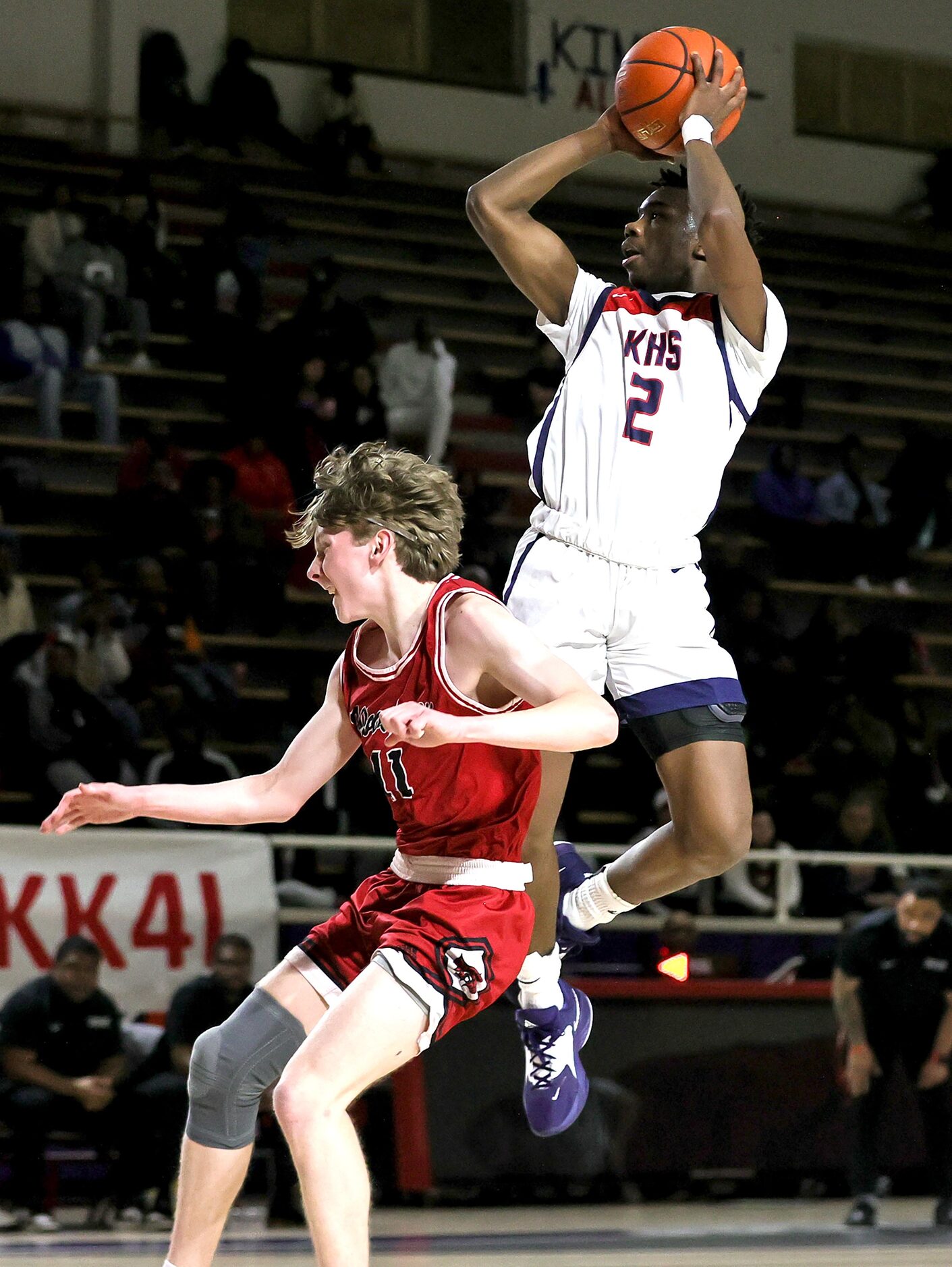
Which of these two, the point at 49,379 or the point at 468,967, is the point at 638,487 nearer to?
the point at 468,967

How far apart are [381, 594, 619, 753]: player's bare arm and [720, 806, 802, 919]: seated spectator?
6.41 metres

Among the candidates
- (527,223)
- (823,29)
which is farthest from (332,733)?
(823,29)

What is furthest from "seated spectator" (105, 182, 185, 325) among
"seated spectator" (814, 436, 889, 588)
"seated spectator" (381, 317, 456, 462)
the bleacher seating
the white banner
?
the white banner

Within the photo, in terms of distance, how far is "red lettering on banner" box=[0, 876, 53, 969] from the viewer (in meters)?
8.15

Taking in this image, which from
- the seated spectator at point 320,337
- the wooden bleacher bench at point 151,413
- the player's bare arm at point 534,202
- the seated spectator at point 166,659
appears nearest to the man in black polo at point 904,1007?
the seated spectator at point 166,659

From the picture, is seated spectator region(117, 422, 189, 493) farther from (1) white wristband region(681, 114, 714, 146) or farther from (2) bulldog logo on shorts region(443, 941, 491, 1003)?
(2) bulldog logo on shorts region(443, 941, 491, 1003)

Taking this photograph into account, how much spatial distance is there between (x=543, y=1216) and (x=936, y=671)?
821 centimetres

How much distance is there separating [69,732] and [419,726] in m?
7.00

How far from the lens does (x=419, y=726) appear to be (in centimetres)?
319

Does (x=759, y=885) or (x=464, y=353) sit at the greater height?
(x=464, y=353)

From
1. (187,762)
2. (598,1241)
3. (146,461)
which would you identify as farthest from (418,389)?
(598,1241)

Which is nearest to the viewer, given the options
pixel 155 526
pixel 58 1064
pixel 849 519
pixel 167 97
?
pixel 58 1064

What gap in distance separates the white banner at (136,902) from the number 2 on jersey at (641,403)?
439 centimetres

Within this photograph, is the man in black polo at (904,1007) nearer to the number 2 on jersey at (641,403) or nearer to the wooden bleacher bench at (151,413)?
the number 2 on jersey at (641,403)
